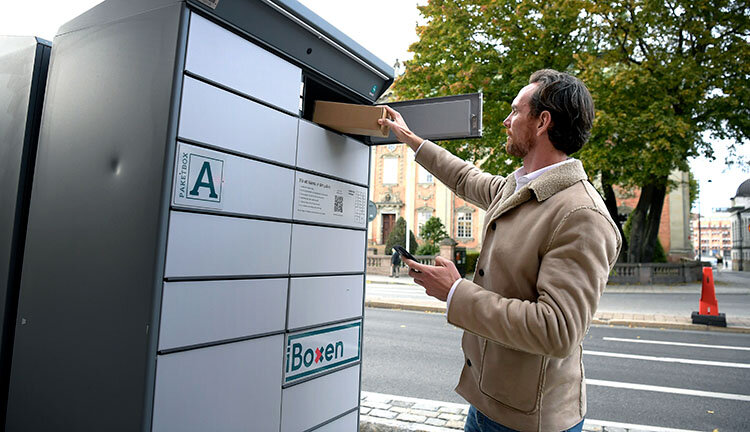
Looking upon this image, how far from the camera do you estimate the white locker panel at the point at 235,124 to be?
1.79m

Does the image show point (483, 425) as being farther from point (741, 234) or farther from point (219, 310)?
point (741, 234)

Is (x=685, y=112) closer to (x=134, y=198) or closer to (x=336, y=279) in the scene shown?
(x=336, y=279)

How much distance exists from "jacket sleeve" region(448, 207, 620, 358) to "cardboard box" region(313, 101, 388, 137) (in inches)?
50.6

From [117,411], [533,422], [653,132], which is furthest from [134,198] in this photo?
[653,132]

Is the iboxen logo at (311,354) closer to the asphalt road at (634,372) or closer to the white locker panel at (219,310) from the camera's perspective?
the white locker panel at (219,310)

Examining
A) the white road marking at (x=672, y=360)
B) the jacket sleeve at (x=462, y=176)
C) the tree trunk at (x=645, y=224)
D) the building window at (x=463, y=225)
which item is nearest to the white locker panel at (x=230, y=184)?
the jacket sleeve at (x=462, y=176)

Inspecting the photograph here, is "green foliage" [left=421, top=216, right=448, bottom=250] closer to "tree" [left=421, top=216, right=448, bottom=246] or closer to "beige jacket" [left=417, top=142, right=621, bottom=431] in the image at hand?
"tree" [left=421, top=216, right=448, bottom=246]

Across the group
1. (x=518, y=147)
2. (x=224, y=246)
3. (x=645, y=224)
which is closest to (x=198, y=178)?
(x=224, y=246)

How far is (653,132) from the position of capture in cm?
1384

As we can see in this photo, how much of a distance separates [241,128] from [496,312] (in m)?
1.32

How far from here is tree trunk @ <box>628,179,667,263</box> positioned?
19.3 meters

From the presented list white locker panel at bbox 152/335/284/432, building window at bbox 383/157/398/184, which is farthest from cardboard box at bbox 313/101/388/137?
building window at bbox 383/157/398/184

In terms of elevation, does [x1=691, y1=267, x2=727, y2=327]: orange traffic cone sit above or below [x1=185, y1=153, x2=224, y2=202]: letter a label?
below

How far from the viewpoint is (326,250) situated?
2.57 meters
